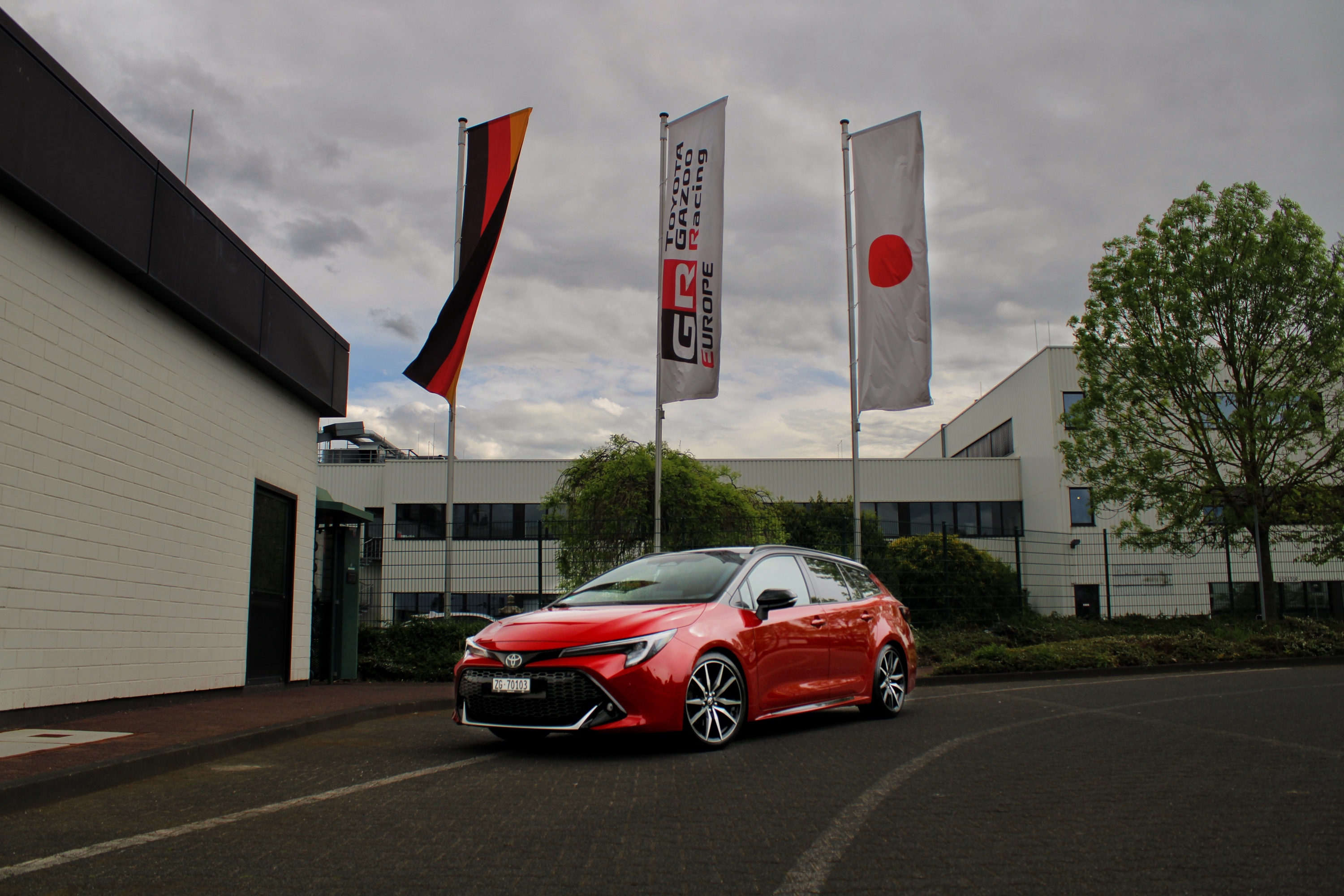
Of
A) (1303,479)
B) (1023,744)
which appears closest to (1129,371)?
(1303,479)

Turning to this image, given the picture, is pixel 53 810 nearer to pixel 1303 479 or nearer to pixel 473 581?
pixel 473 581

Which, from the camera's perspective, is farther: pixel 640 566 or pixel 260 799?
pixel 640 566

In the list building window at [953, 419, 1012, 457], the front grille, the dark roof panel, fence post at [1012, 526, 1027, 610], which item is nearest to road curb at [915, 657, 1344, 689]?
fence post at [1012, 526, 1027, 610]

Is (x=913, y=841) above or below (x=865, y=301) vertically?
below

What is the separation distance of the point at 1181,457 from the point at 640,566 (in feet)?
53.3

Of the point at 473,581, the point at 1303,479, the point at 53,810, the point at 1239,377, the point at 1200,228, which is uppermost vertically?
the point at 1200,228

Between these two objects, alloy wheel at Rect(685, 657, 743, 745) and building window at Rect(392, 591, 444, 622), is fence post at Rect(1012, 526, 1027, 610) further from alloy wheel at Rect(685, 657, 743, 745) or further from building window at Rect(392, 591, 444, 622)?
alloy wheel at Rect(685, 657, 743, 745)

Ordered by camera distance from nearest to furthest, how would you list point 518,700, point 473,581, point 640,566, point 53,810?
1. point 53,810
2. point 518,700
3. point 640,566
4. point 473,581

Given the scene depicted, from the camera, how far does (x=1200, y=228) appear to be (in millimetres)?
19891

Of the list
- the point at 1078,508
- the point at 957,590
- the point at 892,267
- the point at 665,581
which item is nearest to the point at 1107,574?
the point at 957,590

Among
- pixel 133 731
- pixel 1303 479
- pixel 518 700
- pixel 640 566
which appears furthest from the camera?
pixel 1303 479

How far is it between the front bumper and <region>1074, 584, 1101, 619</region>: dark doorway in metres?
13.6

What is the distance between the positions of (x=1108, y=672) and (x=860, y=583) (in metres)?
6.61

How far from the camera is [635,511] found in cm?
2066
